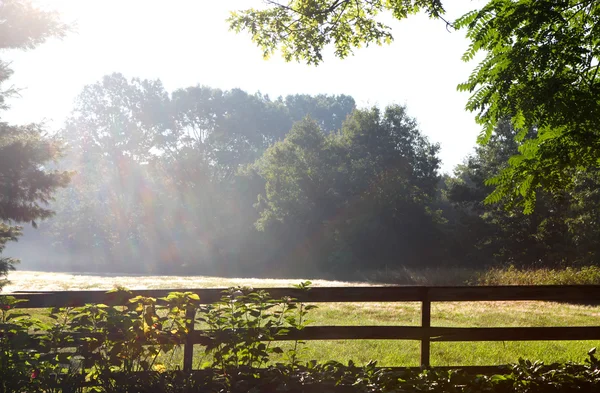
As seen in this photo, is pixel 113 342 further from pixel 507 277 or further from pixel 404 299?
pixel 507 277

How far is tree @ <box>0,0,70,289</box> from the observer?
58.8 feet

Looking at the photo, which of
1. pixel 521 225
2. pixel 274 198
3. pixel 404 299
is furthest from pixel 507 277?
pixel 274 198

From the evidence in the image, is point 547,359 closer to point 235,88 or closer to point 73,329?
point 73,329

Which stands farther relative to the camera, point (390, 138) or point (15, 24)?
point (390, 138)

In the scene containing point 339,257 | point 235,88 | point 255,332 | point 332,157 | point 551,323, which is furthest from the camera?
point 235,88

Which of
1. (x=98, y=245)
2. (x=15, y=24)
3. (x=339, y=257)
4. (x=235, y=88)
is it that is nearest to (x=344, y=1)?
(x=15, y=24)

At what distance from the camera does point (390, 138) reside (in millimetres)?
52344

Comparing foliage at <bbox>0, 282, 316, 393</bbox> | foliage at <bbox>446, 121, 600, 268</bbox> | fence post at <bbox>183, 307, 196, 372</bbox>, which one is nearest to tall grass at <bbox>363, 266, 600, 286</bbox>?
foliage at <bbox>446, 121, 600, 268</bbox>

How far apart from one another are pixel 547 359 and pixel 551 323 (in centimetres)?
599

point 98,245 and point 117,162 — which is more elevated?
point 117,162

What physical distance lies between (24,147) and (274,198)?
37.1 metres

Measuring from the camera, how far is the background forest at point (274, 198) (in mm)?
43500

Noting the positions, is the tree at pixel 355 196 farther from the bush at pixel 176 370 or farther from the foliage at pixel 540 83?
the bush at pixel 176 370

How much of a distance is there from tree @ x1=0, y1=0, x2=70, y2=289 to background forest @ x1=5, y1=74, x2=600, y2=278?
2241cm
